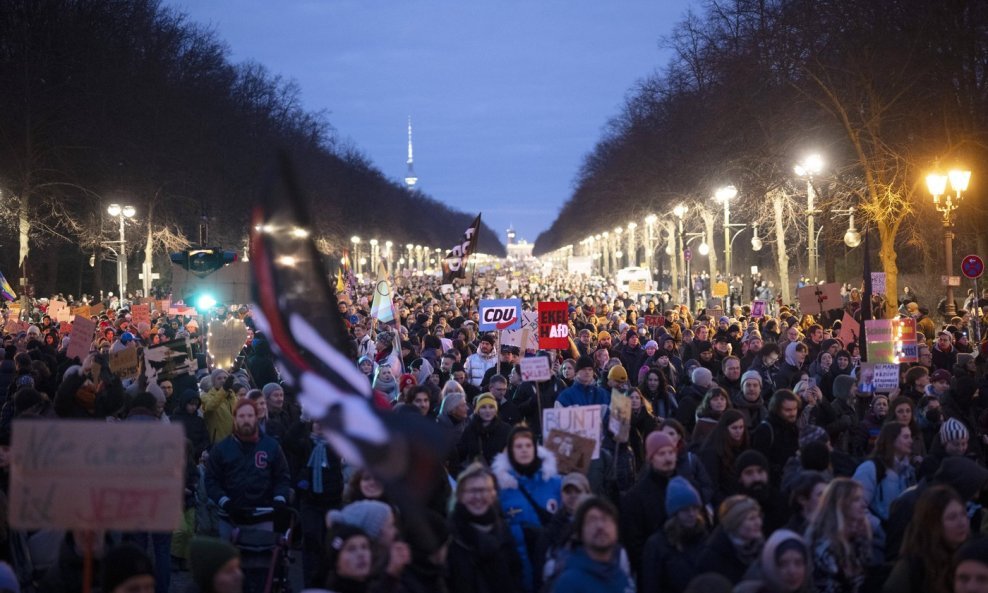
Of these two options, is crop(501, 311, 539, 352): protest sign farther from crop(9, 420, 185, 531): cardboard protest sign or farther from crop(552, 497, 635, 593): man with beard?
crop(9, 420, 185, 531): cardboard protest sign

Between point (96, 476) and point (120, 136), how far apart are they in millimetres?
40064

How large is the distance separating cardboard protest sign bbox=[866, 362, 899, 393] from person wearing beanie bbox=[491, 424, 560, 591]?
19.4 ft

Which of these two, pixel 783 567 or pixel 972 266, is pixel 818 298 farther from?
pixel 783 567

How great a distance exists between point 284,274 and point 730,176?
36.9 m

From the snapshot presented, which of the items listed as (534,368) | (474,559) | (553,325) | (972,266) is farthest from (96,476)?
(972,266)

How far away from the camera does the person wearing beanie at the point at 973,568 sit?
5598 millimetres

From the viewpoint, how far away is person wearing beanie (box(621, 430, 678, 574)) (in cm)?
755

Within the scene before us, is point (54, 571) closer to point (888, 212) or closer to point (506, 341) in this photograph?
point (506, 341)

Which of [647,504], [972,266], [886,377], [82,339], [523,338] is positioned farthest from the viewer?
[972,266]

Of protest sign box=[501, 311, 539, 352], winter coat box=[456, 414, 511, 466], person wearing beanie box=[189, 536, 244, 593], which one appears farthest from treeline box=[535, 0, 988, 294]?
person wearing beanie box=[189, 536, 244, 593]

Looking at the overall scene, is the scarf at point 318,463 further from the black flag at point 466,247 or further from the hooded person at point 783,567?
the black flag at point 466,247

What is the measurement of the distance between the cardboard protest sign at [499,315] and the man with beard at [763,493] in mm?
11021

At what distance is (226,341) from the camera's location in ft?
60.7

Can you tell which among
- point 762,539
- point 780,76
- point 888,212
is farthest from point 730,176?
point 762,539
